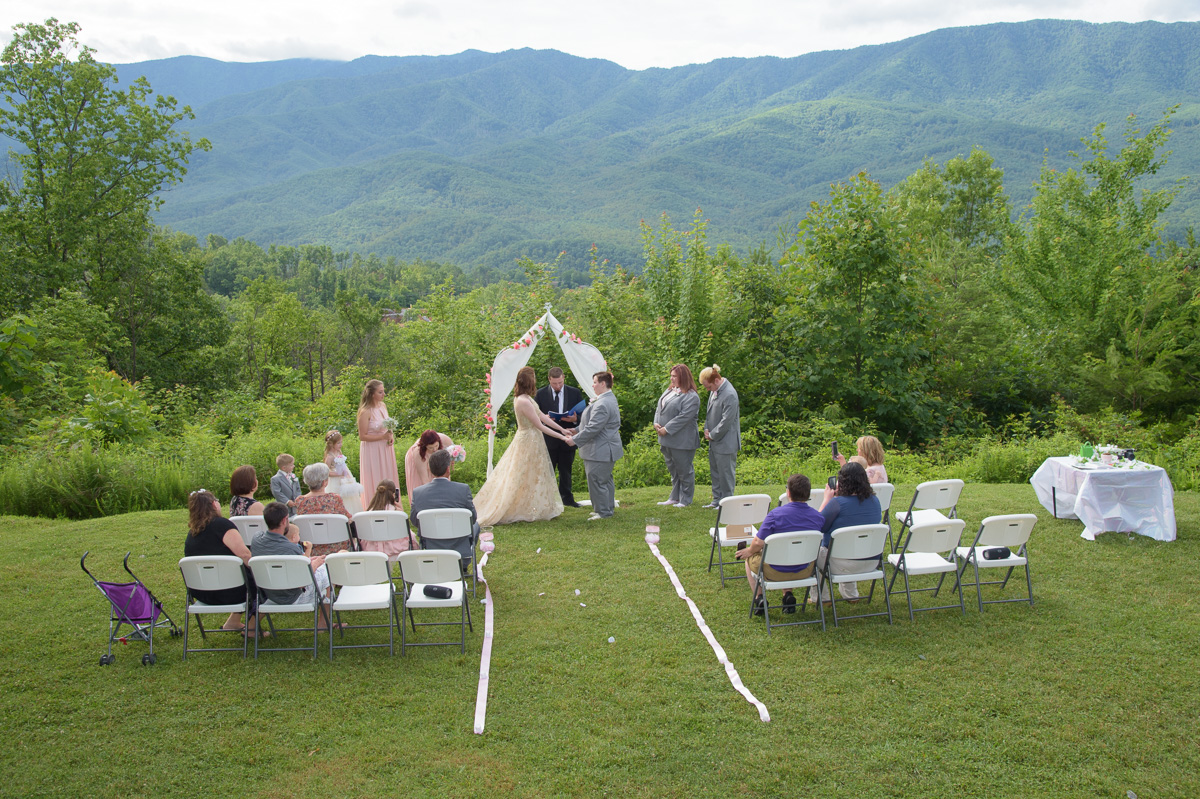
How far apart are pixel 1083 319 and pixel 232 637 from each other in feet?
63.8

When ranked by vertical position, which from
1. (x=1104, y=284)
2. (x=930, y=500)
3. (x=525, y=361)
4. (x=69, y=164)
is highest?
(x=69, y=164)

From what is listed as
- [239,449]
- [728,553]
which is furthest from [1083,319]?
[239,449]

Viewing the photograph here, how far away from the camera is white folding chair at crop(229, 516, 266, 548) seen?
603 cm

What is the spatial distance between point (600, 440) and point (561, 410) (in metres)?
0.79

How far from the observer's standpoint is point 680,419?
8.80 metres

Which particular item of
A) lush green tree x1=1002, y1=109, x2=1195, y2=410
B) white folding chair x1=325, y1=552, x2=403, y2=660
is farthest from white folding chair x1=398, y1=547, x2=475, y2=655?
lush green tree x1=1002, y1=109, x2=1195, y2=410

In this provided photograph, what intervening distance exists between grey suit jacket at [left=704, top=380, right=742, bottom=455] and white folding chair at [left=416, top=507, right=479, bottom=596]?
367 cm

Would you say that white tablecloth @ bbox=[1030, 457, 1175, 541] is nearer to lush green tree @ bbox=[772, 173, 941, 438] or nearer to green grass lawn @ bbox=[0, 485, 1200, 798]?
green grass lawn @ bbox=[0, 485, 1200, 798]

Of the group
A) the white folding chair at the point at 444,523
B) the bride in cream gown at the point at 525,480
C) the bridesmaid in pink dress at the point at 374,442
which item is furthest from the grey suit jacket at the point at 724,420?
the bridesmaid in pink dress at the point at 374,442

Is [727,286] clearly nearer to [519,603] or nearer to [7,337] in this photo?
[519,603]

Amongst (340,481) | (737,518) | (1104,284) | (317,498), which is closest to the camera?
(317,498)

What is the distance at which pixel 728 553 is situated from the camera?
7414 mm

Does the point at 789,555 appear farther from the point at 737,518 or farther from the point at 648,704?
the point at 648,704

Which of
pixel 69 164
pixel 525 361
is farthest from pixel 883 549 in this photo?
pixel 69 164
